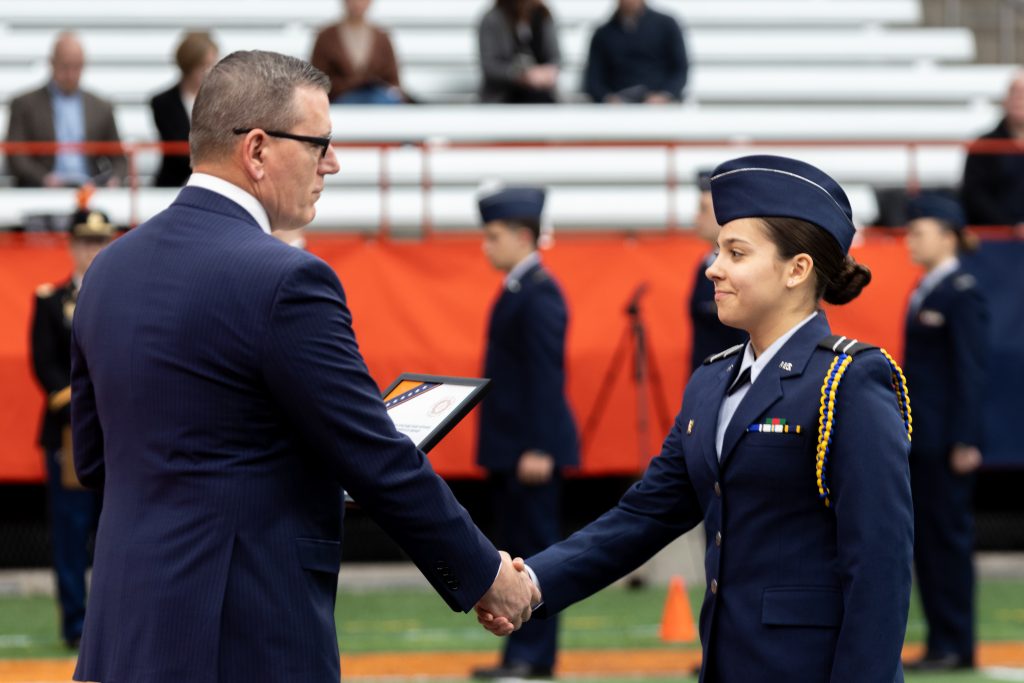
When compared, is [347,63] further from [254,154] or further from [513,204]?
[254,154]

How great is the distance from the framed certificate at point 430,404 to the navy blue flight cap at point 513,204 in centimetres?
382

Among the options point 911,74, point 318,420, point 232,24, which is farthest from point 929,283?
point 232,24

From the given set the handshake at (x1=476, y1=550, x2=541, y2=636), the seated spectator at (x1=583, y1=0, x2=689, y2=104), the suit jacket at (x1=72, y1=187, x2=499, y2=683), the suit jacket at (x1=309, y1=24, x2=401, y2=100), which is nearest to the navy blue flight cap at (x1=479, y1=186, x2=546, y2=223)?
the handshake at (x1=476, y1=550, x2=541, y2=636)

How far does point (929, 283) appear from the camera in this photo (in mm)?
8570

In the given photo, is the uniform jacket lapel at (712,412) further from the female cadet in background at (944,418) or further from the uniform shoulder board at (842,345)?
the female cadet in background at (944,418)

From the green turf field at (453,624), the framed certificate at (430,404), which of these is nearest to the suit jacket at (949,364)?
the green turf field at (453,624)

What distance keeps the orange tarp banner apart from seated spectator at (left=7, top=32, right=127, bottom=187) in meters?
1.52

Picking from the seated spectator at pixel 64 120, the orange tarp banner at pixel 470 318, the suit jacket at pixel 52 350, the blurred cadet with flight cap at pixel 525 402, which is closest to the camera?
the blurred cadet with flight cap at pixel 525 402

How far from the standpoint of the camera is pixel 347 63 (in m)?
13.2

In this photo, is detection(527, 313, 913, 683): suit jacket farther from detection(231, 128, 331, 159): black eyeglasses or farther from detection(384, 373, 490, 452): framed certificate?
detection(231, 128, 331, 159): black eyeglasses

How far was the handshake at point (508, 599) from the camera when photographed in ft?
13.0

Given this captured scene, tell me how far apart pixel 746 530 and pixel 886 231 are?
7.80 meters

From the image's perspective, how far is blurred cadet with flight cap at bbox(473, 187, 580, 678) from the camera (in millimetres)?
8156

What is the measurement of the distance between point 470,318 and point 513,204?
2370mm
